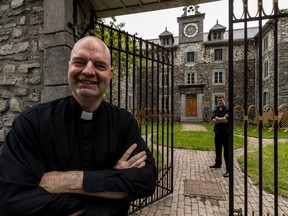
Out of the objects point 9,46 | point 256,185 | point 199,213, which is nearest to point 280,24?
point 256,185

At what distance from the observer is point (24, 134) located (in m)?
1.38

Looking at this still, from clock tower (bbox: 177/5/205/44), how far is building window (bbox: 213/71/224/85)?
4085 mm

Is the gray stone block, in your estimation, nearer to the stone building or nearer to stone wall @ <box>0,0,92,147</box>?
stone wall @ <box>0,0,92,147</box>

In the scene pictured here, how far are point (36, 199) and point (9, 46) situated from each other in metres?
2.65

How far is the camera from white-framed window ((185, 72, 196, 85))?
24.2 meters

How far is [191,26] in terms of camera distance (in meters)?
24.8

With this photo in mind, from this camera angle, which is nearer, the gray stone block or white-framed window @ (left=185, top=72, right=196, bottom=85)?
the gray stone block

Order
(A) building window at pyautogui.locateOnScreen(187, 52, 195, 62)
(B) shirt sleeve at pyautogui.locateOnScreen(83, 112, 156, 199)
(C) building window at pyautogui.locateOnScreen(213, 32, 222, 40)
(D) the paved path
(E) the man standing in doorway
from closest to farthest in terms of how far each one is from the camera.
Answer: (B) shirt sleeve at pyautogui.locateOnScreen(83, 112, 156, 199) → (D) the paved path → (E) the man standing in doorway → (C) building window at pyautogui.locateOnScreen(213, 32, 222, 40) → (A) building window at pyautogui.locateOnScreen(187, 52, 195, 62)

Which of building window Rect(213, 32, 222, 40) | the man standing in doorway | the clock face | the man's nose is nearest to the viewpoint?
the man's nose

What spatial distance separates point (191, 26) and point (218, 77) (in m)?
6.70

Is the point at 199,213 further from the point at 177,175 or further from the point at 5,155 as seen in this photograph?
the point at 5,155

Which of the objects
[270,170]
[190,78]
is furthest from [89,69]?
[190,78]

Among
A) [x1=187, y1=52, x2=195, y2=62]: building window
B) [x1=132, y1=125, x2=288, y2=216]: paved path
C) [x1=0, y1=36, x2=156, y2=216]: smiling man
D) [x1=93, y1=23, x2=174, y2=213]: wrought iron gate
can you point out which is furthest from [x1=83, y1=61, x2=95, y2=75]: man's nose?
[x1=187, y1=52, x2=195, y2=62]: building window

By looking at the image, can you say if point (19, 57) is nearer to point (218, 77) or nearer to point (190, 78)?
point (190, 78)
